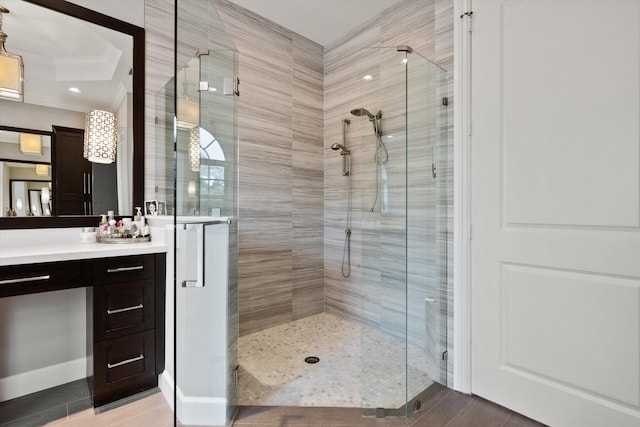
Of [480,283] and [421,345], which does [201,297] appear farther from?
[480,283]

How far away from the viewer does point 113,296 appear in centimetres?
174

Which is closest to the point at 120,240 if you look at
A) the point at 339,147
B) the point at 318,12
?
the point at 339,147

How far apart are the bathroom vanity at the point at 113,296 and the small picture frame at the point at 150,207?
0.42 meters

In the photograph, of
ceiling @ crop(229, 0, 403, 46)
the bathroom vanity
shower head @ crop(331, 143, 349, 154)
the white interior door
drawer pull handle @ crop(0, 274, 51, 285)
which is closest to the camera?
the white interior door

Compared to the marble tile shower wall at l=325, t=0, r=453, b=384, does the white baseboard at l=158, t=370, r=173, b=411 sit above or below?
below

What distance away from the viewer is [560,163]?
4.90 feet

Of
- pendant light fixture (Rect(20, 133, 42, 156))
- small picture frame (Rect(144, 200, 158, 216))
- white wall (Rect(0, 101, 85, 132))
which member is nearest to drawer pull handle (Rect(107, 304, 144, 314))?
small picture frame (Rect(144, 200, 158, 216))

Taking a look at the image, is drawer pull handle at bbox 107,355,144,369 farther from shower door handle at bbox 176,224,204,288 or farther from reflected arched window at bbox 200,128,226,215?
reflected arched window at bbox 200,128,226,215

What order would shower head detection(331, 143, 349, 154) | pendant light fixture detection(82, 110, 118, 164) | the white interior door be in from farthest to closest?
1. shower head detection(331, 143, 349, 154)
2. pendant light fixture detection(82, 110, 118, 164)
3. the white interior door

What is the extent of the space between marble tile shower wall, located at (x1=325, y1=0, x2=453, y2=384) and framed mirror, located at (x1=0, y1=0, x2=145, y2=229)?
173cm

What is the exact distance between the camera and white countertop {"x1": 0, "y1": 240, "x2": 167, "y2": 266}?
1476 mm

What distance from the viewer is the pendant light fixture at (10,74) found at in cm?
179

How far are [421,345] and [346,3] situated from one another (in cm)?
264

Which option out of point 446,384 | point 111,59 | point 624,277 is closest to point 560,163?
point 624,277
